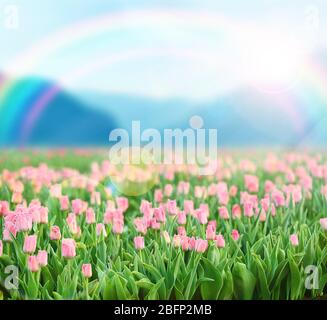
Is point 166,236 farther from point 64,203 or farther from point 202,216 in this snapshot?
point 64,203

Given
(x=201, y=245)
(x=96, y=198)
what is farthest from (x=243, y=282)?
(x=96, y=198)

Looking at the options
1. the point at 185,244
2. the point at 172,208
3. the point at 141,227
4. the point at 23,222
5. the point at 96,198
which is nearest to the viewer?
the point at 185,244

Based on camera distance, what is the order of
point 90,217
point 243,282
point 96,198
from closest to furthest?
point 243,282 < point 90,217 < point 96,198

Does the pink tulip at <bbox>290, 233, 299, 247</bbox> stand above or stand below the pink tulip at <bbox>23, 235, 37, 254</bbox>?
above

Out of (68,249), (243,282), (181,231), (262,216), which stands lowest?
(243,282)

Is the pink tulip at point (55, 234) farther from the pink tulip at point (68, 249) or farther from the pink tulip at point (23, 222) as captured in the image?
the pink tulip at point (68, 249)

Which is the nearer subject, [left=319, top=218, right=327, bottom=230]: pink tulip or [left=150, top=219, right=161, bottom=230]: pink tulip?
[left=150, top=219, right=161, bottom=230]: pink tulip

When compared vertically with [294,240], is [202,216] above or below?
above

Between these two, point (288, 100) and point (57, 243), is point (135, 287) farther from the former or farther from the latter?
point (288, 100)

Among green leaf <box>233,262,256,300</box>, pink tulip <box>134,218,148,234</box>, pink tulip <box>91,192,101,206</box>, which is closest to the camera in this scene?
green leaf <box>233,262,256,300</box>

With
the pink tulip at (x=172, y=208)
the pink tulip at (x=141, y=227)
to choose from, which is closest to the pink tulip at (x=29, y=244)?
the pink tulip at (x=141, y=227)

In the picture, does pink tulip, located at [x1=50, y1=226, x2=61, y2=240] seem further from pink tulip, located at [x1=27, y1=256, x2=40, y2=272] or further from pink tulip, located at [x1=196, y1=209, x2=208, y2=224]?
pink tulip, located at [x1=196, y1=209, x2=208, y2=224]

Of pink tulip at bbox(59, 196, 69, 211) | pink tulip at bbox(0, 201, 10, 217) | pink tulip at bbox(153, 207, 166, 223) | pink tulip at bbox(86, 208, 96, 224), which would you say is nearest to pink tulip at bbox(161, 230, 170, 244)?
pink tulip at bbox(153, 207, 166, 223)
